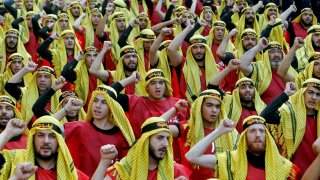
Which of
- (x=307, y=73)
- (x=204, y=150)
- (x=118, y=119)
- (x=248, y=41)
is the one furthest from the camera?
(x=248, y=41)

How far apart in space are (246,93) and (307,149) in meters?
1.18

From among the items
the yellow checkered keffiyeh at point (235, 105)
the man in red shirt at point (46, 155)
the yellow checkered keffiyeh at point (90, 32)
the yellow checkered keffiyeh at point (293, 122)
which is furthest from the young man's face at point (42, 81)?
the yellow checkered keffiyeh at point (90, 32)

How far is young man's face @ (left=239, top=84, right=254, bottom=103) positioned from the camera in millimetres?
7219

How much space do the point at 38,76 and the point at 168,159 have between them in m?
3.06

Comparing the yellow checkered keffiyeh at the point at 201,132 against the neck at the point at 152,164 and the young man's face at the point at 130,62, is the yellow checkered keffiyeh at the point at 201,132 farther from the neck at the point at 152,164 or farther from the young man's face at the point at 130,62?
the young man's face at the point at 130,62

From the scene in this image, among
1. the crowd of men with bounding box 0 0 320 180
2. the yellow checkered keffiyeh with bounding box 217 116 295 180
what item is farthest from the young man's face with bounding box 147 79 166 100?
the yellow checkered keffiyeh with bounding box 217 116 295 180

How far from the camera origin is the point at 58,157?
5152 mm

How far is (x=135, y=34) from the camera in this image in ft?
38.2

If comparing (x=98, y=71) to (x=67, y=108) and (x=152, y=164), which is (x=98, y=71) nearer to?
(x=67, y=108)

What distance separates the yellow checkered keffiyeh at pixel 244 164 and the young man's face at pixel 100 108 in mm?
1269

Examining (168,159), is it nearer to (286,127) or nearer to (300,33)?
(286,127)

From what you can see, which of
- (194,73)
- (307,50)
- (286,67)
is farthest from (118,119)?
(307,50)

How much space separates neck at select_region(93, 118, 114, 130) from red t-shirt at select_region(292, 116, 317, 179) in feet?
5.61

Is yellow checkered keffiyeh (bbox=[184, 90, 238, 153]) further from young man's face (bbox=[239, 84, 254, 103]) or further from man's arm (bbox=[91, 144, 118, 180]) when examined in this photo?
man's arm (bbox=[91, 144, 118, 180])
